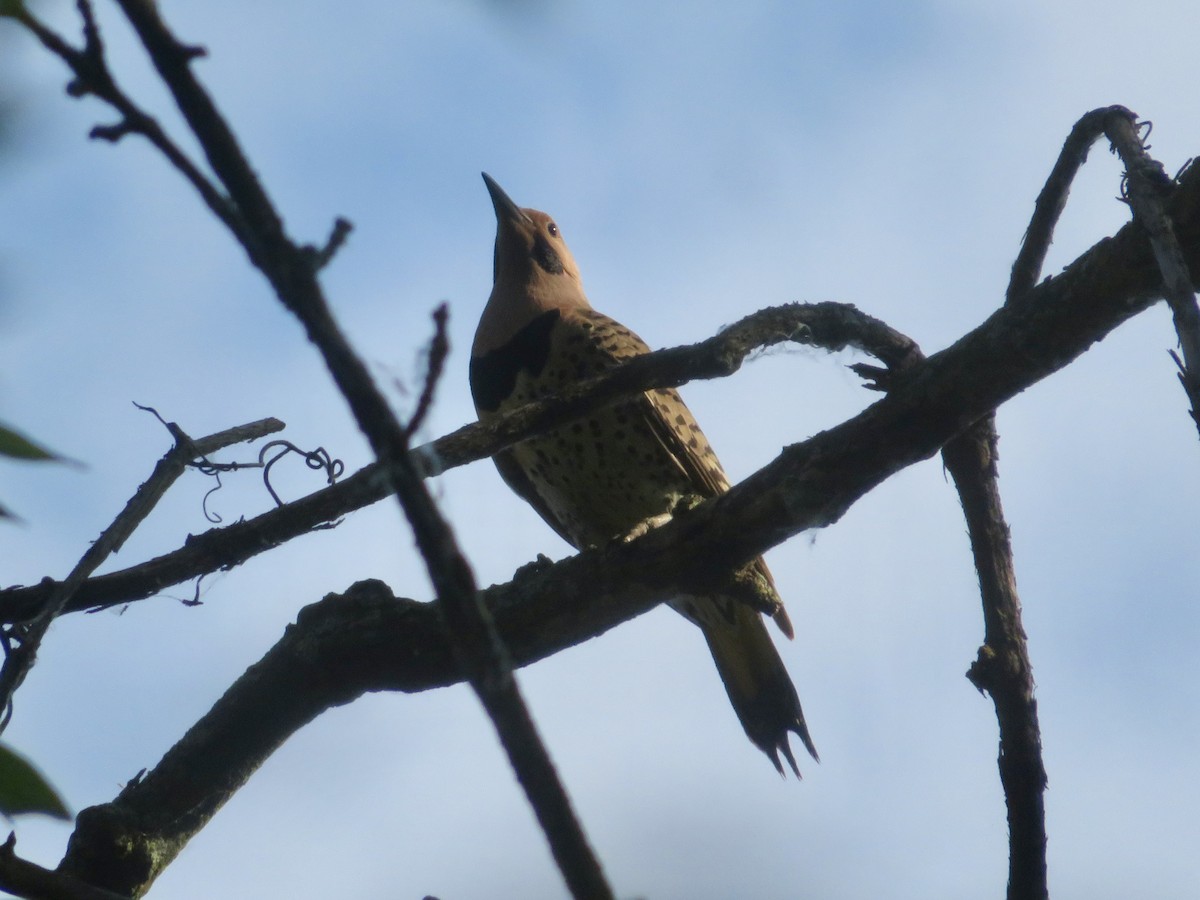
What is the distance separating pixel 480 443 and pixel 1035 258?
168 centimetres

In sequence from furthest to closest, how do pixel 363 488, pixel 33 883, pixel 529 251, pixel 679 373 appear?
pixel 529 251 < pixel 679 373 < pixel 363 488 < pixel 33 883

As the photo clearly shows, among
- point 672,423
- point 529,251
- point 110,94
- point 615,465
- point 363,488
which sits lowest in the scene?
point 110,94

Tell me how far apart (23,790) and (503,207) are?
559cm

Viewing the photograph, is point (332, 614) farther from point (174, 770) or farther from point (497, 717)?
point (497, 717)

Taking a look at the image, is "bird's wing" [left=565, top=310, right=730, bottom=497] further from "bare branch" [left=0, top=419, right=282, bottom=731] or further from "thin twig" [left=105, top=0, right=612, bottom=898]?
"thin twig" [left=105, top=0, right=612, bottom=898]

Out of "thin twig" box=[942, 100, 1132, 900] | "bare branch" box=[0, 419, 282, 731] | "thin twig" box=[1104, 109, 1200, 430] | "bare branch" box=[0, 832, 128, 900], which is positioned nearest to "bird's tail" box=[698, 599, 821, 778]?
"thin twig" box=[942, 100, 1132, 900]

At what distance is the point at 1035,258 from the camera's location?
141 inches

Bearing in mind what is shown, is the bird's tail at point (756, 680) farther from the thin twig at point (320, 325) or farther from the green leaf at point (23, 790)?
the thin twig at point (320, 325)

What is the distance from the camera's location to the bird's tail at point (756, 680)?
5.23 m

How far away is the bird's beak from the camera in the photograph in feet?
21.6

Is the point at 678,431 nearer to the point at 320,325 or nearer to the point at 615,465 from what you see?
the point at 615,465

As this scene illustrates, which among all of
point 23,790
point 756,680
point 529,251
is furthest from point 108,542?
point 529,251

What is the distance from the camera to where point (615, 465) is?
5051 millimetres

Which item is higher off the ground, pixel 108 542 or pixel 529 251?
pixel 529 251
